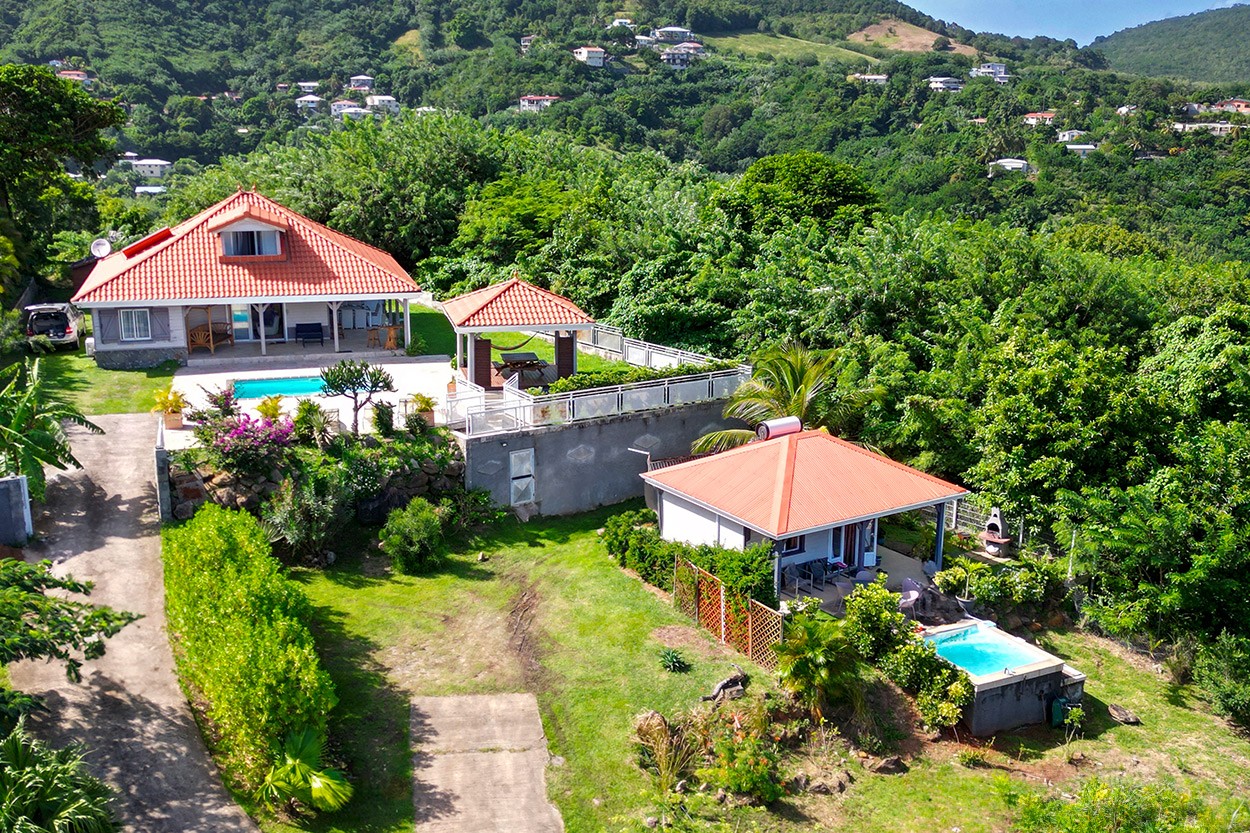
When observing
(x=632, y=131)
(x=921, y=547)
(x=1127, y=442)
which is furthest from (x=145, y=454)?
(x=632, y=131)

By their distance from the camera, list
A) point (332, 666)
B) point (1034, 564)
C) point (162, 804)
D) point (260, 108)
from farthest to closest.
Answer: point (260, 108)
point (1034, 564)
point (332, 666)
point (162, 804)

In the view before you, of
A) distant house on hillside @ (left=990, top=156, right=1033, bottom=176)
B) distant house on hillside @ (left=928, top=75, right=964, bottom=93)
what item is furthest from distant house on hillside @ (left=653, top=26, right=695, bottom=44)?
distant house on hillside @ (left=990, top=156, right=1033, bottom=176)

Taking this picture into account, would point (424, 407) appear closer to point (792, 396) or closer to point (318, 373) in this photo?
point (318, 373)

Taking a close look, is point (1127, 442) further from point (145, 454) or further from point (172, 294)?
point (172, 294)

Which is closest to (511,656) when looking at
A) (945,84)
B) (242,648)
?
(242,648)

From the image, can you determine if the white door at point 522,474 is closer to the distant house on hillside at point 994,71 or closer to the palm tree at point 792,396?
the palm tree at point 792,396

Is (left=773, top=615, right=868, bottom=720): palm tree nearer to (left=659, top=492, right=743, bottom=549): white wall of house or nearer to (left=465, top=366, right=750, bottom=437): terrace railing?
(left=659, top=492, right=743, bottom=549): white wall of house

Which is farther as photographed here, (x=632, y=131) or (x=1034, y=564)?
(x=632, y=131)
